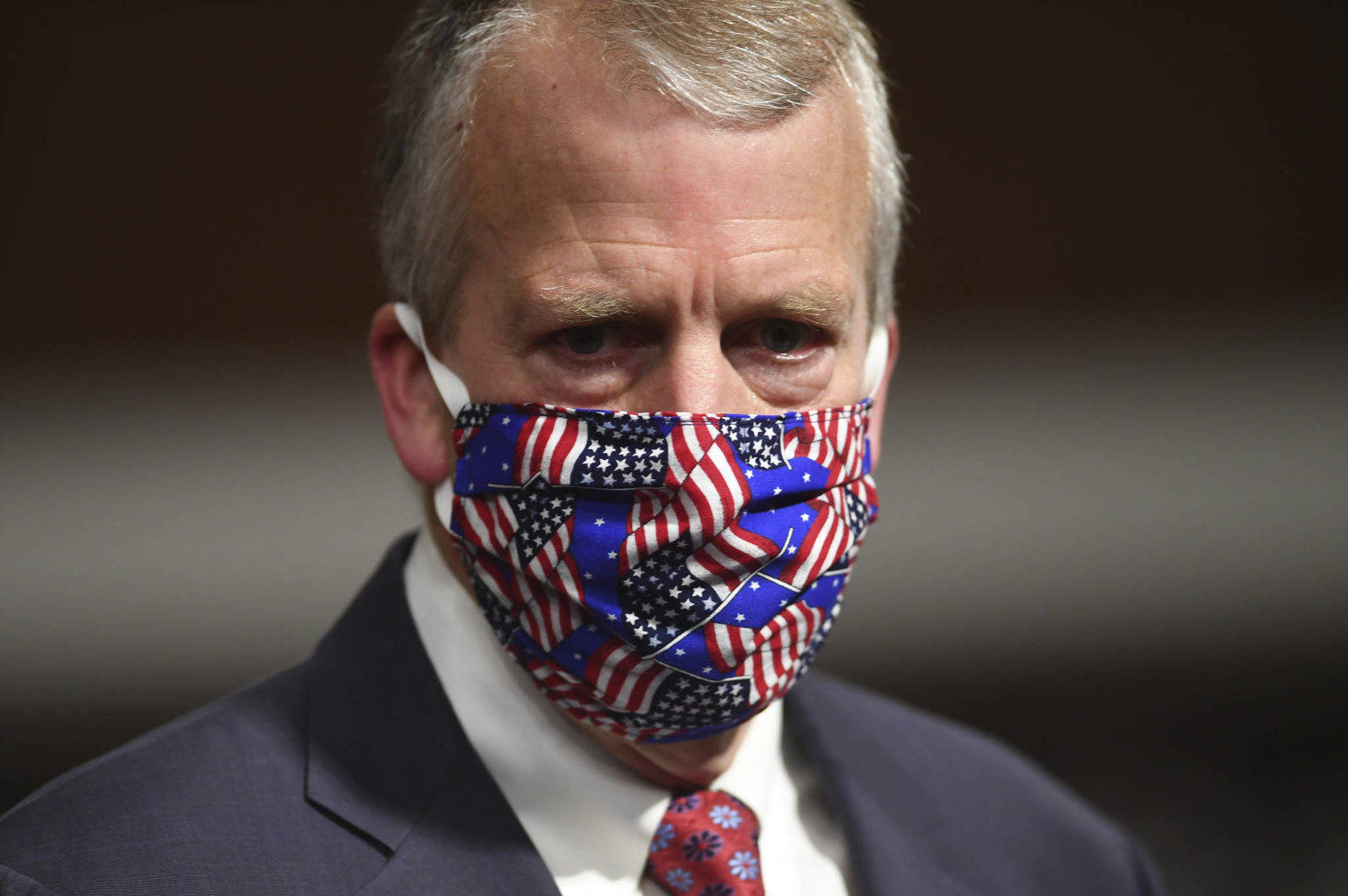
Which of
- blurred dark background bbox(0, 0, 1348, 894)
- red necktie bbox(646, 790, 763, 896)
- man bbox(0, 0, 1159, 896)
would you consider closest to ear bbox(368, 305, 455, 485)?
man bbox(0, 0, 1159, 896)

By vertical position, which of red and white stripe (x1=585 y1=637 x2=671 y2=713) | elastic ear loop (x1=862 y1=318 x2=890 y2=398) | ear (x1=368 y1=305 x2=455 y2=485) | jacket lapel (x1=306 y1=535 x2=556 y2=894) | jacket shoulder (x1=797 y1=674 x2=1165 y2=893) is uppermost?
elastic ear loop (x1=862 y1=318 x2=890 y2=398)

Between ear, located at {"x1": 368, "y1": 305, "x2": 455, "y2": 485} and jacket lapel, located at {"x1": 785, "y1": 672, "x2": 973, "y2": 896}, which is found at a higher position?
ear, located at {"x1": 368, "y1": 305, "x2": 455, "y2": 485}

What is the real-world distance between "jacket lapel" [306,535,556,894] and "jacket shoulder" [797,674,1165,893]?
72 centimetres

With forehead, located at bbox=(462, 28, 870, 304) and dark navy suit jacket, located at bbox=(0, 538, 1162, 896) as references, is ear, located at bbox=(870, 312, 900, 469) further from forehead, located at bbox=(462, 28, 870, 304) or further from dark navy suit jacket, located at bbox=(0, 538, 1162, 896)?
dark navy suit jacket, located at bbox=(0, 538, 1162, 896)

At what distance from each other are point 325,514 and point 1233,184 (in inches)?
147

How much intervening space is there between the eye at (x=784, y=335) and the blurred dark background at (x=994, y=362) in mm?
3093

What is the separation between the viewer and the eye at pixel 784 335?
213cm

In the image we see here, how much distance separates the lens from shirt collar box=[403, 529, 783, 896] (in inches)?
84.7

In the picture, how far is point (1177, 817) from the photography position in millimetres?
5641

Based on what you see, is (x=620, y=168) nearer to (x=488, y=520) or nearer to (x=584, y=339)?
(x=584, y=339)

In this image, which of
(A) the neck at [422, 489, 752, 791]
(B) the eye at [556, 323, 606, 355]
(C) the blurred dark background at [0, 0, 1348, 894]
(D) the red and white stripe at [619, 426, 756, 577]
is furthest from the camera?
(C) the blurred dark background at [0, 0, 1348, 894]

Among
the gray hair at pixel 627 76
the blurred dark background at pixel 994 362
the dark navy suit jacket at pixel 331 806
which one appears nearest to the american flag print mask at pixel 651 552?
the dark navy suit jacket at pixel 331 806

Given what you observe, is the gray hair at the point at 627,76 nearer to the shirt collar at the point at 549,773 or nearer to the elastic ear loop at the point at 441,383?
the elastic ear loop at the point at 441,383

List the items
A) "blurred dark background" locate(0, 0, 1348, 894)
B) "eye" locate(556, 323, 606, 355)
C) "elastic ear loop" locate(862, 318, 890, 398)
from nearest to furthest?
1. "eye" locate(556, 323, 606, 355)
2. "elastic ear loop" locate(862, 318, 890, 398)
3. "blurred dark background" locate(0, 0, 1348, 894)
